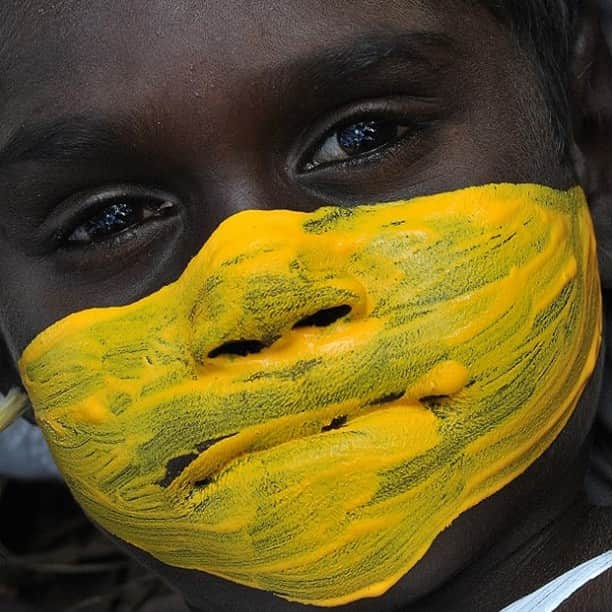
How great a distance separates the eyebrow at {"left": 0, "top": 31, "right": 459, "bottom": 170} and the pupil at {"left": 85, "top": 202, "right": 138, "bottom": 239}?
0.08 m

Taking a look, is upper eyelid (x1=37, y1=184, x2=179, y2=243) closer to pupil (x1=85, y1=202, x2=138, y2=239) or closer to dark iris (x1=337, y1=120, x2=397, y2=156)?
pupil (x1=85, y1=202, x2=138, y2=239)

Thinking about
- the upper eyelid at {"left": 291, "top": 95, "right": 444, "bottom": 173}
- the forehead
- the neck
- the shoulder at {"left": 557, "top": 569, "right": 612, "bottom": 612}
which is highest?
the forehead

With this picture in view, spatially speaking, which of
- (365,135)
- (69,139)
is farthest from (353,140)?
(69,139)

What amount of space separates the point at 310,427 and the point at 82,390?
0.95 feet

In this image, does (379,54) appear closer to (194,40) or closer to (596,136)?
(194,40)

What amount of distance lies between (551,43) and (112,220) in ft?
1.92

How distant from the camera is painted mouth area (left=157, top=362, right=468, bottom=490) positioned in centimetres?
114

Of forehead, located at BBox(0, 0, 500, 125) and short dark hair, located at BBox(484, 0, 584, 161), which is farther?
short dark hair, located at BBox(484, 0, 584, 161)

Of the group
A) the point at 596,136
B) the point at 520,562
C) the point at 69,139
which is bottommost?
the point at 520,562

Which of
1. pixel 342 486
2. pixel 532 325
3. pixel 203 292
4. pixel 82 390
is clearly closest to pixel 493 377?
pixel 532 325

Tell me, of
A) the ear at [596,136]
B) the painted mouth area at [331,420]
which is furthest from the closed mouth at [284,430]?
the ear at [596,136]

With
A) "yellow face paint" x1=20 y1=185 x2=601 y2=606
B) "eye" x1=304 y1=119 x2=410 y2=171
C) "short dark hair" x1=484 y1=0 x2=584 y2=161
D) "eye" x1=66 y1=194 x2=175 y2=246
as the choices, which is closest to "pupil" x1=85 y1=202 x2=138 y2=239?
"eye" x1=66 y1=194 x2=175 y2=246

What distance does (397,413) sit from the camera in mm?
1153

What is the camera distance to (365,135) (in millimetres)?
1246
